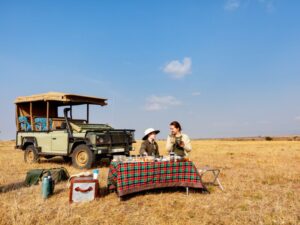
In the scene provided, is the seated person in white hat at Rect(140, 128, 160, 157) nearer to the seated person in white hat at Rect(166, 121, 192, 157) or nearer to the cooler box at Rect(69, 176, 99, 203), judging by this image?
the seated person in white hat at Rect(166, 121, 192, 157)

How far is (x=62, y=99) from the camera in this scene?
10445 mm

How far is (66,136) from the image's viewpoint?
1006 centimetres

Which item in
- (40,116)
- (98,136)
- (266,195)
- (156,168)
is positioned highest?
(40,116)

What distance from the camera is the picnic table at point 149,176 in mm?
5523

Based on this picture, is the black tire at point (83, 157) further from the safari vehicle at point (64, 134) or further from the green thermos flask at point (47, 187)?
the green thermos flask at point (47, 187)

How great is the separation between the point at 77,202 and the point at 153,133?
2351 millimetres

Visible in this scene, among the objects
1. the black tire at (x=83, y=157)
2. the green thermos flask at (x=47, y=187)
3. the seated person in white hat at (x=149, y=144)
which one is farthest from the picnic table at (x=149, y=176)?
the black tire at (x=83, y=157)

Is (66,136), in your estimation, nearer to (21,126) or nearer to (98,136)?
(98,136)

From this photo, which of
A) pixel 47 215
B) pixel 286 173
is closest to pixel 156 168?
pixel 47 215

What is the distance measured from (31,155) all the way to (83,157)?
324 centimetres

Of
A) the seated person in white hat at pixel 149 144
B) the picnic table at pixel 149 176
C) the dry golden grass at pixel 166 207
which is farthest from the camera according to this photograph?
the seated person in white hat at pixel 149 144

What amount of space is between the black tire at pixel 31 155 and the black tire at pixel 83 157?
93.5 inches

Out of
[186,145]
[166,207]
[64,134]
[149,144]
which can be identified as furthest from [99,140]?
[166,207]

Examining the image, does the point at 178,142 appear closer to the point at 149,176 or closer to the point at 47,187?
the point at 149,176
